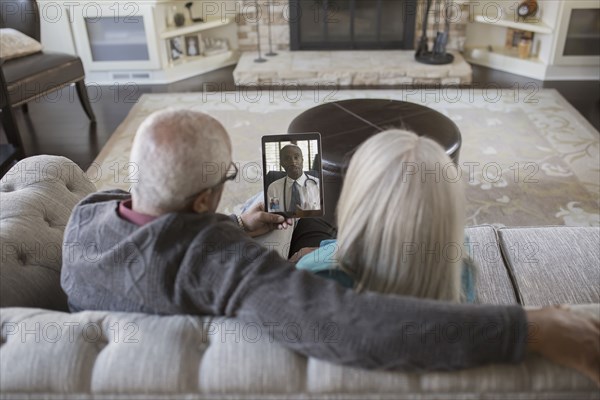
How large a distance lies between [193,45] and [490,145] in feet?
8.77

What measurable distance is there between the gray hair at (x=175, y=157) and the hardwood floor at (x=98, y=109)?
2.32 metres

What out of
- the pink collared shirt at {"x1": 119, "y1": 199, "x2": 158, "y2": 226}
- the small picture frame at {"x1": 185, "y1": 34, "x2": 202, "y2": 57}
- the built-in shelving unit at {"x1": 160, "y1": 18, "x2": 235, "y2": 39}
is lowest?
the small picture frame at {"x1": 185, "y1": 34, "x2": 202, "y2": 57}

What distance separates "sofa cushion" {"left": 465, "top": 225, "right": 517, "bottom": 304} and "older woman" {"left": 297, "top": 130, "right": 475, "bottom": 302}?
1.48ft

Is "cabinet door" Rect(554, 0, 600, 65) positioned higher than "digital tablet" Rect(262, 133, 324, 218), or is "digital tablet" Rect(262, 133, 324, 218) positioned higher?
"digital tablet" Rect(262, 133, 324, 218)

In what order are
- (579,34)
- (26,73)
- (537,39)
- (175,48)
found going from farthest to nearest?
(175,48)
(537,39)
(579,34)
(26,73)

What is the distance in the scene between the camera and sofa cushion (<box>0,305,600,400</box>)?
772 mm

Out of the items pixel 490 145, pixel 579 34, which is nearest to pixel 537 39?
pixel 579 34

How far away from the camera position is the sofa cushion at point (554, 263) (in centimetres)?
143

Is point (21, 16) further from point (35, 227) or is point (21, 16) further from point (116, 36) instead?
point (35, 227)

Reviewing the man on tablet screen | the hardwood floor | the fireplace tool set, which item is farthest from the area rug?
the man on tablet screen

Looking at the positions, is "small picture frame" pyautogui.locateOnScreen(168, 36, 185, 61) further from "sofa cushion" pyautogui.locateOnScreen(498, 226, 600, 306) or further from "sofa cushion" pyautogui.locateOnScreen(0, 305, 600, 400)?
"sofa cushion" pyautogui.locateOnScreen(0, 305, 600, 400)

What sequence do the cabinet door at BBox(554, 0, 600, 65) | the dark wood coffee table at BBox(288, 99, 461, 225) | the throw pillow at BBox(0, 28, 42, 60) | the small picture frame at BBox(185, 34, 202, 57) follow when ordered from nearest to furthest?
the dark wood coffee table at BBox(288, 99, 461, 225), the throw pillow at BBox(0, 28, 42, 60), the cabinet door at BBox(554, 0, 600, 65), the small picture frame at BBox(185, 34, 202, 57)

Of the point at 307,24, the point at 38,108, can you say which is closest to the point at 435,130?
the point at 307,24

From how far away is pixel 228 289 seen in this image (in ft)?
2.84
